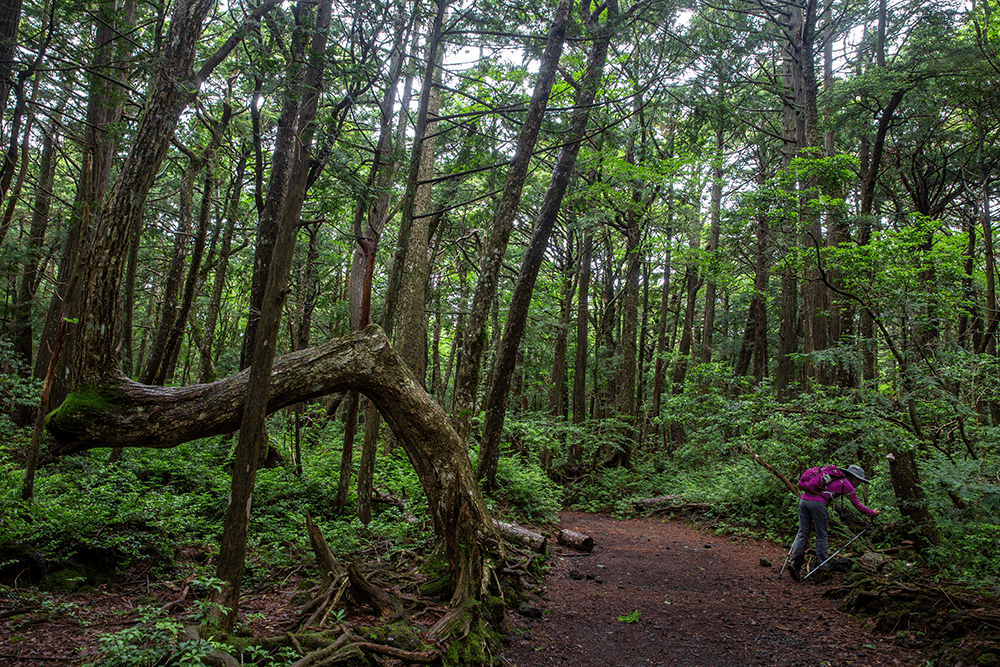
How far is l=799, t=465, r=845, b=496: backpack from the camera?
7688mm

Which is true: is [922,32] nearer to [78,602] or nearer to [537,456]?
[537,456]

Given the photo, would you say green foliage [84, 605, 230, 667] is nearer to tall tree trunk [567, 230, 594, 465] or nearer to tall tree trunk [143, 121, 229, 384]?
tall tree trunk [143, 121, 229, 384]

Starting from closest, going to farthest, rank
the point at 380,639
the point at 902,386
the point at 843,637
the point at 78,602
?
the point at 380,639
the point at 78,602
the point at 843,637
the point at 902,386

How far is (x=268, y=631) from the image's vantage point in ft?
13.7

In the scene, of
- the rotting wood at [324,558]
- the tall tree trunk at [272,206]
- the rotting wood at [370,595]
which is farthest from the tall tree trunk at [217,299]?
the rotting wood at [370,595]

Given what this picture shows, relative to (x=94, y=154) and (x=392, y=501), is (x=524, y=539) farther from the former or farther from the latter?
(x=94, y=154)

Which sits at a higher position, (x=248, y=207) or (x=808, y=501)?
(x=248, y=207)

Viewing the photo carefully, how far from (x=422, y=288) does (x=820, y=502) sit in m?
8.81

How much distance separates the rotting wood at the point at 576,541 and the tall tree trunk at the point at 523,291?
4.94ft

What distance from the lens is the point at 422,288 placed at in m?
12.5

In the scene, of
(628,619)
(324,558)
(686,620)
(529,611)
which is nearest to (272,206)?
(324,558)

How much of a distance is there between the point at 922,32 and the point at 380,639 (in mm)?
15927

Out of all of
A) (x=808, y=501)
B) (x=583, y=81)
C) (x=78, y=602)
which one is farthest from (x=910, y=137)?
(x=78, y=602)

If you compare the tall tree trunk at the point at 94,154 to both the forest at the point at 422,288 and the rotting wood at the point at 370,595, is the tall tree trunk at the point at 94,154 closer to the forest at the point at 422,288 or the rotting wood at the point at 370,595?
the forest at the point at 422,288
